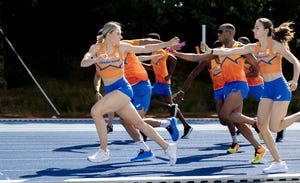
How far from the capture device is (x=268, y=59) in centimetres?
762

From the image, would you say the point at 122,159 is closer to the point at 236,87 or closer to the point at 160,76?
the point at 236,87

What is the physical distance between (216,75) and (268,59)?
129 inches

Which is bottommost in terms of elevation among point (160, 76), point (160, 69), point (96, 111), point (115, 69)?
point (96, 111)

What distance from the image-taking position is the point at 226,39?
9.05m

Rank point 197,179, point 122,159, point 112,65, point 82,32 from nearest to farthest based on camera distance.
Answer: point 197,179 → point 112,65 → point 122,159 → point 82,32

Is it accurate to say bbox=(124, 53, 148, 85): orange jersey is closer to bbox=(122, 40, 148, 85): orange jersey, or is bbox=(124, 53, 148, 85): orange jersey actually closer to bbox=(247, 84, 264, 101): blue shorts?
bbox=(122, 40, 148, 85): orange jersey

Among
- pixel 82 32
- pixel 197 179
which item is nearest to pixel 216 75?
pixel 197 179

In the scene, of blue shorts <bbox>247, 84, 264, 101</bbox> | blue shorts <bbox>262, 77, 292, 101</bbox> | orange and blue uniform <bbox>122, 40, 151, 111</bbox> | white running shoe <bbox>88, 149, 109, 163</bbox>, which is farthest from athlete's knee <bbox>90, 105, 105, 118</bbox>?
blue shorts <bbox>247, 84, 264, 101</bbox>

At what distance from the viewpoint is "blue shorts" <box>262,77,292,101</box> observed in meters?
7.56

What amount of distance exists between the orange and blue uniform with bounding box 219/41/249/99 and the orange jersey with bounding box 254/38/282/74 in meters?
1.41

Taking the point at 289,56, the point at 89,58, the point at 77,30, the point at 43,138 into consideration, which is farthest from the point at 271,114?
the point at 77,30

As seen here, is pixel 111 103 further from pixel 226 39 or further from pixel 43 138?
pixel 43 138

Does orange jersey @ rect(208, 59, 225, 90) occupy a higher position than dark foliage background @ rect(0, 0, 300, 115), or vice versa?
dark foliage background @ rect(0, 0, 300, 115)

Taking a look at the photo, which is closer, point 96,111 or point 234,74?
point 96,111
